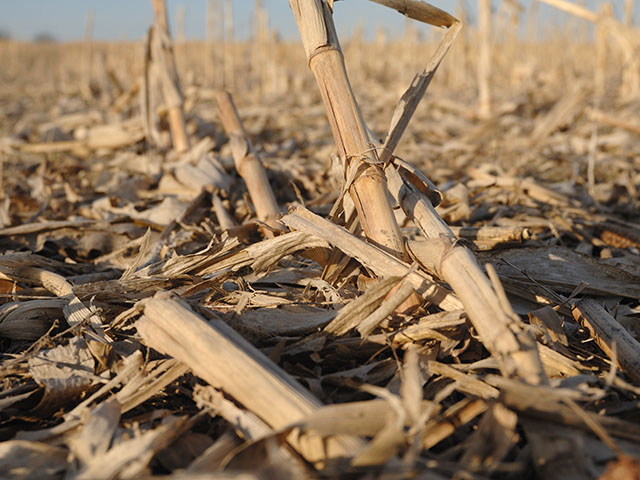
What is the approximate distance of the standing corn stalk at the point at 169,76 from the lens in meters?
3.47

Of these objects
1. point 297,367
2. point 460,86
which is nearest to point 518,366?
point 297,367

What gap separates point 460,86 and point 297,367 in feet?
48.8

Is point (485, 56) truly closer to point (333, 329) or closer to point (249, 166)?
point (249, 166)

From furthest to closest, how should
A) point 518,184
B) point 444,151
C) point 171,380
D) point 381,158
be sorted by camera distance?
point 444,151
point 518,184
point 381,158
point 171,380

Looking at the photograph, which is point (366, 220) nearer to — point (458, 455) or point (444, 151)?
point (458, 455)

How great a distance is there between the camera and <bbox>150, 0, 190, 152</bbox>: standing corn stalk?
137 inches

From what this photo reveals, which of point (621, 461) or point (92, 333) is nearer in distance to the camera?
point (621, 461)

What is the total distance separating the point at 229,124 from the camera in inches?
91.7

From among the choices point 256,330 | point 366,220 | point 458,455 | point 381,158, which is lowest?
point 458,455

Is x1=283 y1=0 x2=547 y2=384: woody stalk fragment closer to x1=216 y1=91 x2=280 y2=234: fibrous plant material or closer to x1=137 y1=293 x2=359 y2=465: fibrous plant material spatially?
x1=137 y1=293 x2=359 y2=465: fibrous plant material

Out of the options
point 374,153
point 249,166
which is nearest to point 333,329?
point 374,153

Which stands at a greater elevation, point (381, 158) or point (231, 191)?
point (381, 158)

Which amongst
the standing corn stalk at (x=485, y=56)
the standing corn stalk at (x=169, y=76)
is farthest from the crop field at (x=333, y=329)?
the standing corn stalk at (x=485, y=56)

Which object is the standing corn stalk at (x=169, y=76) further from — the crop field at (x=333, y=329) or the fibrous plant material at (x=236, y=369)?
the fibrous plant material at (x=236, y=369)
